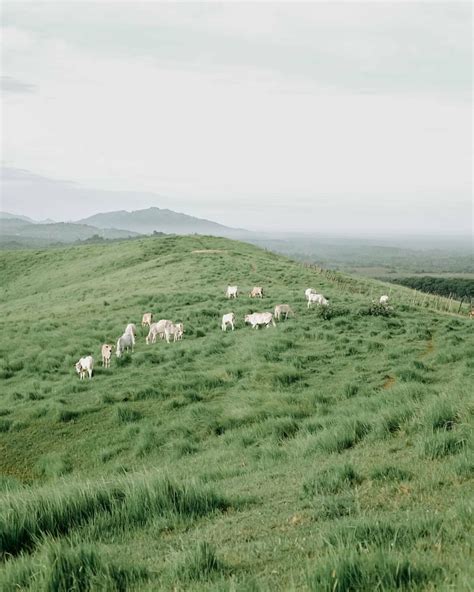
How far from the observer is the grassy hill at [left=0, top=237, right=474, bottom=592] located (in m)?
4.18

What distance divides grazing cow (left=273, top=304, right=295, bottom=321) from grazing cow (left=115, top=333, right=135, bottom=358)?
690 cm

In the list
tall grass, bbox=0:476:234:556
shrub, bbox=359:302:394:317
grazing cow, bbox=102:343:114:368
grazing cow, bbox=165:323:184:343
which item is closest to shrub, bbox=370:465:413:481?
tall grass, bbox=0:476:234:556

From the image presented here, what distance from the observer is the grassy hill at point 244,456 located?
418 centimetres

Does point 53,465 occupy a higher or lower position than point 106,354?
lower

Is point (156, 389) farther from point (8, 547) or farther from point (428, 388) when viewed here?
point (8, 547)

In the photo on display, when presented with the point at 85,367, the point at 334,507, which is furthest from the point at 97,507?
the point at 85,367

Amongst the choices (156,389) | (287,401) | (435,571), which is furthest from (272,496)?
(156,389)

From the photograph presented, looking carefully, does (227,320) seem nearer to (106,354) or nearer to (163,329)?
(163,329)

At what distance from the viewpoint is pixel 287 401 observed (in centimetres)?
1270

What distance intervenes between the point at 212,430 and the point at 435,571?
826 centimetres

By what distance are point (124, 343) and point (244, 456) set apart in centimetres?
1170

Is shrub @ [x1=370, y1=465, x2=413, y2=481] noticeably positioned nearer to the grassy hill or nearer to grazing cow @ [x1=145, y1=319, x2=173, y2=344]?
the grassy hill

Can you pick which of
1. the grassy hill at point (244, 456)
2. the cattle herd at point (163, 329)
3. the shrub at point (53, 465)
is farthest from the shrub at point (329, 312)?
the shrub at point (53, 465)

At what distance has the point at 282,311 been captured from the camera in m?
24.4
